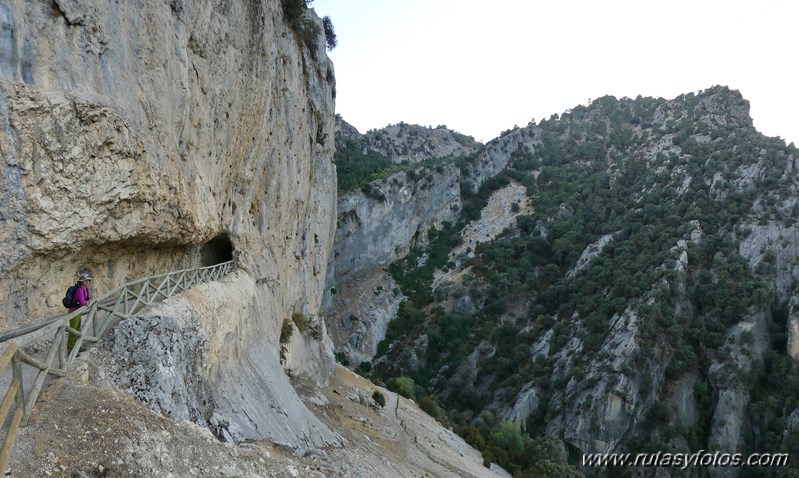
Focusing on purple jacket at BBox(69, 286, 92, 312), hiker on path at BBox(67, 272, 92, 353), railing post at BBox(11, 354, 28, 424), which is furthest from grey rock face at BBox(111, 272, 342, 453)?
railing post at BBox(11, 354, 28, 424)

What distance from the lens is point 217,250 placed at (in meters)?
19.2

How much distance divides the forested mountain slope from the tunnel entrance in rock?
77.8ft

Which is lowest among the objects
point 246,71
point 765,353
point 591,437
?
point 591,437

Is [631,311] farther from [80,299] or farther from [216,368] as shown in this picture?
[80,299]

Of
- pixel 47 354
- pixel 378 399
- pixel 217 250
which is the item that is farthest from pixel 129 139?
pixel 378 399

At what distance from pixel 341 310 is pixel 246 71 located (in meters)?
51.4

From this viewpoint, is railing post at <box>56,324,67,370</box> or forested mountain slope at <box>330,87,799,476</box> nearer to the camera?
railing post at <box>56,324,67,370</box>

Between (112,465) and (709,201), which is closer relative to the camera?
(112,465)

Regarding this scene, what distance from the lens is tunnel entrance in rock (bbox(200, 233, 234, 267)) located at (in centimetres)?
1822

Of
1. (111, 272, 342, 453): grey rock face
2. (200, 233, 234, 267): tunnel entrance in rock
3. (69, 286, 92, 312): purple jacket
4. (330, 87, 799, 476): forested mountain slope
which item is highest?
(330, 87, 799, 476): forested mountain slope

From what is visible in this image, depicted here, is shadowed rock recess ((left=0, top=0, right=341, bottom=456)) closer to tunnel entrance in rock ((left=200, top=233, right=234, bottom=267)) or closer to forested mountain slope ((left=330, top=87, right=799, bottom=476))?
tunnel entrance in rock ((left=200, top=233, right=234, bottom=267))

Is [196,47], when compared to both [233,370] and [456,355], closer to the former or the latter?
[233,370]

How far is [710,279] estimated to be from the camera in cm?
5444

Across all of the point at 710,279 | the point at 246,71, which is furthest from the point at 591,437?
the point at 246,71
